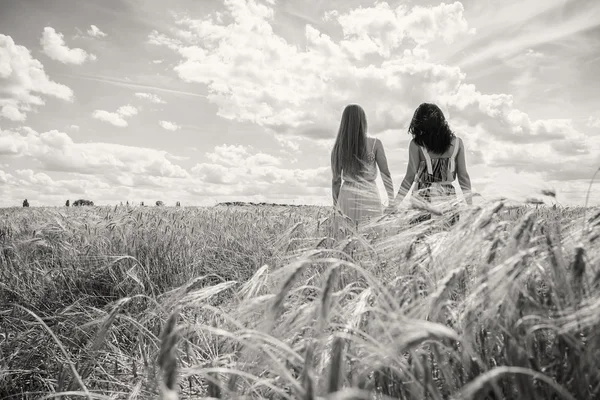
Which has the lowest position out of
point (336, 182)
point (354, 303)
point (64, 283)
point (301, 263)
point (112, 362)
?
point (112, 362)

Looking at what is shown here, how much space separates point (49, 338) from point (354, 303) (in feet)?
7.08

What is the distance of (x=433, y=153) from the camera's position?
4.61 meters

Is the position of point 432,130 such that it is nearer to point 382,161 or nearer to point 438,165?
point 438,165

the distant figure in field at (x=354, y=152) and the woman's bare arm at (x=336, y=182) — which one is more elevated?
the distant figure in field at (x=354, y=152)

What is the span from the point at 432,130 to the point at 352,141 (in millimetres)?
1185

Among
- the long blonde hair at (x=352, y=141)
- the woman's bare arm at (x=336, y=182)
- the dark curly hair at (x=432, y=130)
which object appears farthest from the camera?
the woman's bare arm at (x=336, y=182)

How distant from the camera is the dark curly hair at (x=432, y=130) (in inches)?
178

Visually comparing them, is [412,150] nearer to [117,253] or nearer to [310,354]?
[117,253]

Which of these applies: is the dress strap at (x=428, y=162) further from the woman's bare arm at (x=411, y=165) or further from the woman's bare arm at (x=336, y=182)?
the woman's bare arm at (x=336, y=182)

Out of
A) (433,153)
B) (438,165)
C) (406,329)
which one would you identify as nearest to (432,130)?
(433,153)

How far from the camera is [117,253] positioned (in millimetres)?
4293

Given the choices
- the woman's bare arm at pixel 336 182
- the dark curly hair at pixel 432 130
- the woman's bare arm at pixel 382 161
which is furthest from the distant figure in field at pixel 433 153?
the woman's bare arm at pixel 336 182

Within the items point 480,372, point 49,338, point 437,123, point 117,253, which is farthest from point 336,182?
point 480,372

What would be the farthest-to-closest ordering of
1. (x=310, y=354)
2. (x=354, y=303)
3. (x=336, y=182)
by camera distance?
(x=336, y=182), (x=354, y=303), (x=310, y=354)
